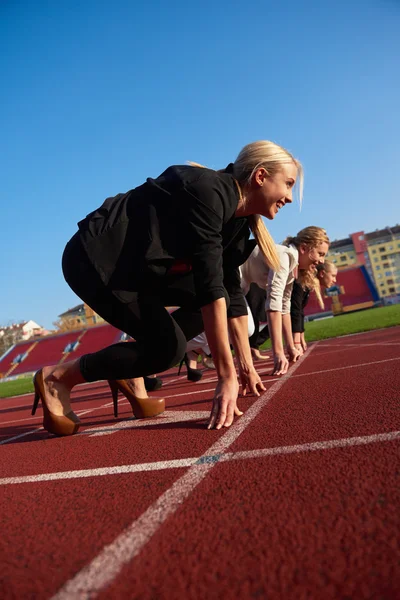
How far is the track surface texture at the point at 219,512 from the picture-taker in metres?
1.00

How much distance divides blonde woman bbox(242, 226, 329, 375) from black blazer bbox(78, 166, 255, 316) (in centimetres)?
122

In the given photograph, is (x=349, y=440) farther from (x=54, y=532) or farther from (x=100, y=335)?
(x=100, y=335)

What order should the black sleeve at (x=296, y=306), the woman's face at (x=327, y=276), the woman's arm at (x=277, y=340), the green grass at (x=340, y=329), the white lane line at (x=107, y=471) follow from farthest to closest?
1. the green grass at (x=340, y=329)
2. the woman's face at (x=327, y=276)
3. the black sleeve at (x=296, y=306)
4. the woman's arm at (x=277, y=340)
5. the white lane line at (x=107, y=471)

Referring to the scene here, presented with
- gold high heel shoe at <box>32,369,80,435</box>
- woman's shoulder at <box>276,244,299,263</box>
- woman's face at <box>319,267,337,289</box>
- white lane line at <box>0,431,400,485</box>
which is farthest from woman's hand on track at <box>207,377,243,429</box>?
woman's face at <box>319,267,337,289</box>

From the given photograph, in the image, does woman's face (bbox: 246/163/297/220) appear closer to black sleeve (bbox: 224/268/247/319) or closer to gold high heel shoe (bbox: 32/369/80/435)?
black sleeve (bbox: 224/268/247/319)

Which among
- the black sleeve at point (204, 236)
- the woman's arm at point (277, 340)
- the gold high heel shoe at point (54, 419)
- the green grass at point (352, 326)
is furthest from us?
the green grass at point (352, 326)

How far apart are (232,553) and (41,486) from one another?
1.23 metres

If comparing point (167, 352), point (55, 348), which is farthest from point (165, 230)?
point (55, 348)

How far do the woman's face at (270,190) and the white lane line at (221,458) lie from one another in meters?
1.37

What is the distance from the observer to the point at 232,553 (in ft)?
3.65

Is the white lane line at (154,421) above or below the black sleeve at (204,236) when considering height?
below

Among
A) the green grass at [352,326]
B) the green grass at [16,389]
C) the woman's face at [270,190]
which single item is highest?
the woman's face at [270,190]

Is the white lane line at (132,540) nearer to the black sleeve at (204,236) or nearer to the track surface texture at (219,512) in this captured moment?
the track surface texture at (219,512)

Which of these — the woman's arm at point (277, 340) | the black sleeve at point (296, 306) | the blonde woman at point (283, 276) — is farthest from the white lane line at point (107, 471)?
the black sleeve at point (296, 306)
